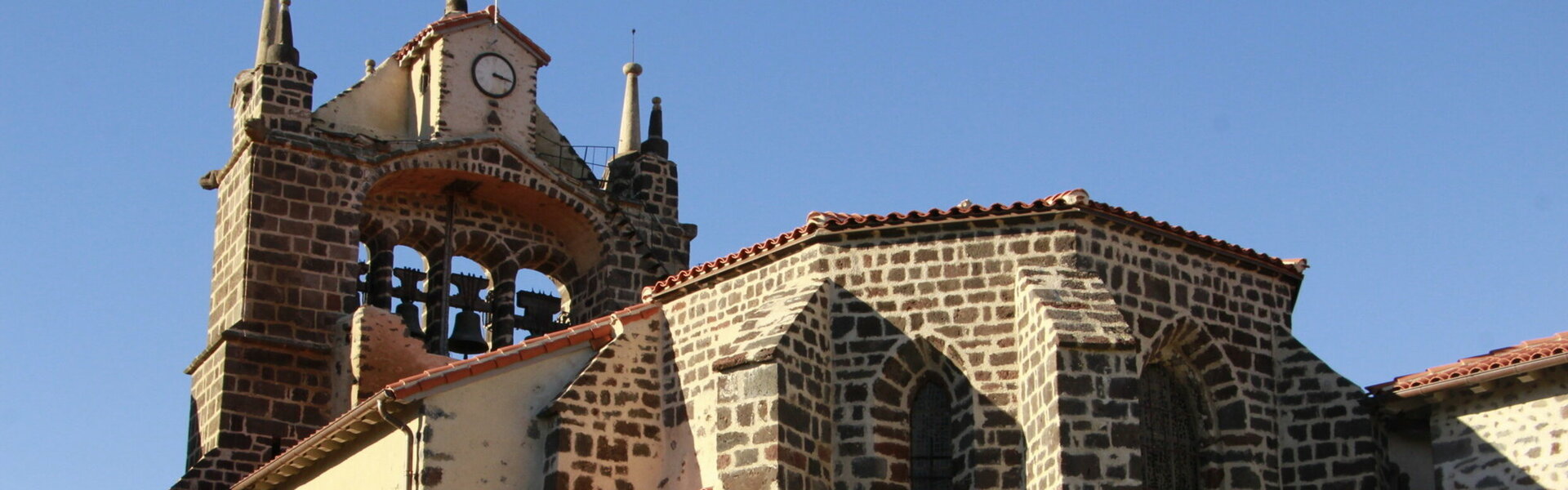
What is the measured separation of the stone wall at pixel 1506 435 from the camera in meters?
21.5

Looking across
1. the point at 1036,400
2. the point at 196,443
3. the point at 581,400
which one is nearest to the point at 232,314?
the point at 196,443

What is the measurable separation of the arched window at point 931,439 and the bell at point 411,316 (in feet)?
32.7

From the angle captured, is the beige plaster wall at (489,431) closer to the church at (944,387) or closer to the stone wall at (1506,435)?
the church at (944,387)

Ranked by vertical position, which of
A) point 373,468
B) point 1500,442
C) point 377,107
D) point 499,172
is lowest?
point 1500,442

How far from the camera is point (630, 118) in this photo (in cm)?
3344

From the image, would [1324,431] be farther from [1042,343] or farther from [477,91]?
[477,91]

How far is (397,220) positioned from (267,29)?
9.71 feet

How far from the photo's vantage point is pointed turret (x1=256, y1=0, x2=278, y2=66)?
102ft

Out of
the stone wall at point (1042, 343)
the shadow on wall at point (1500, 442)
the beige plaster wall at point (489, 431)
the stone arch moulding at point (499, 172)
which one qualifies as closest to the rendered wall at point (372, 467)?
the beige plaster wall at point (489, 431)

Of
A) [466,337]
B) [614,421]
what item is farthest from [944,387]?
[466,337]

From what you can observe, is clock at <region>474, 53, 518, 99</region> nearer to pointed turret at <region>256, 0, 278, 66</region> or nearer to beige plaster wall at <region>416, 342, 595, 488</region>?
pointed turret at <region>256, 0, 278, 66</region>

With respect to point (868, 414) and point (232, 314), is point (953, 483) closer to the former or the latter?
point (868, 414)

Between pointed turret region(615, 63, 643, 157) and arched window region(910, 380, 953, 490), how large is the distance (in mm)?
11407

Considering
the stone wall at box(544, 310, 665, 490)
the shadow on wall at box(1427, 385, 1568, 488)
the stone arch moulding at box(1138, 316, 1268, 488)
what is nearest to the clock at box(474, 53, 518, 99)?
the stone wall at box(544, 310, 665, 490)
